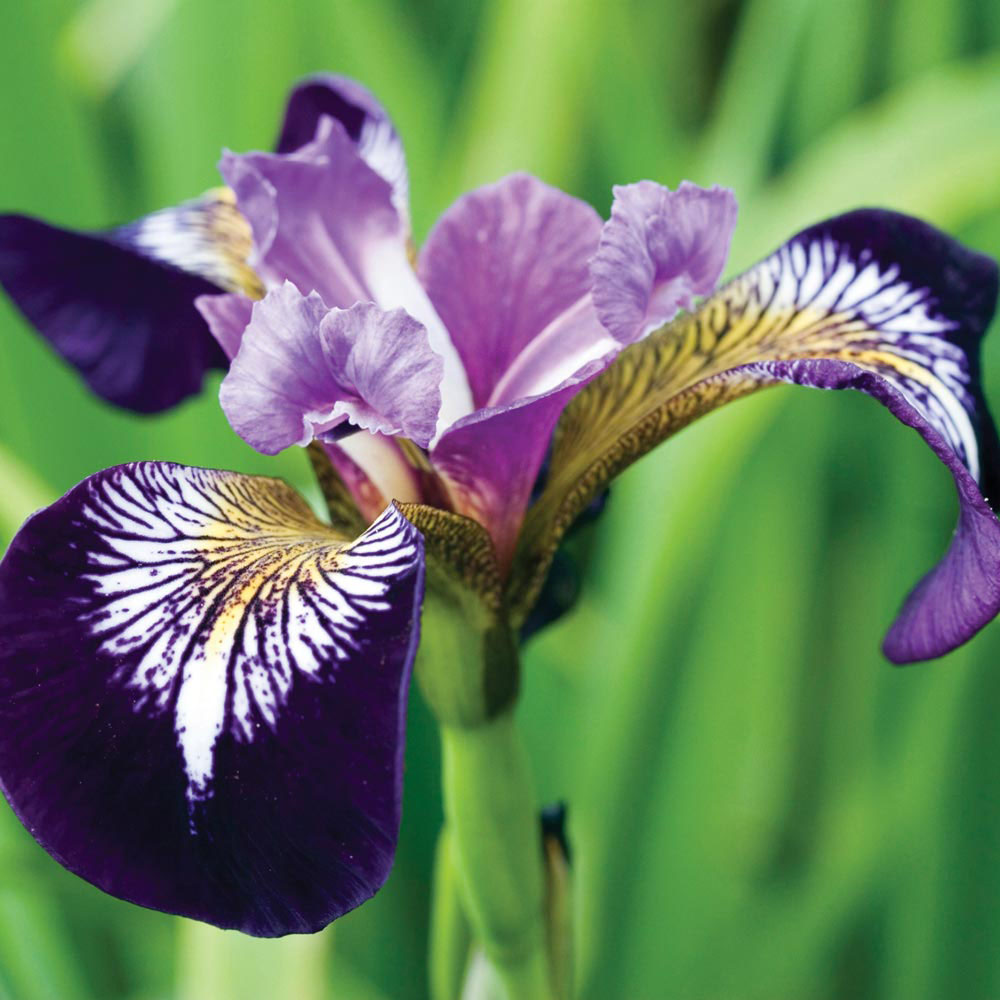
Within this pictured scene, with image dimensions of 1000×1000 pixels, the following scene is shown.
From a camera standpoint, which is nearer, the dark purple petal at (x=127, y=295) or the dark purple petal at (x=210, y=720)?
the dark purple petal at (x=210, y=720)

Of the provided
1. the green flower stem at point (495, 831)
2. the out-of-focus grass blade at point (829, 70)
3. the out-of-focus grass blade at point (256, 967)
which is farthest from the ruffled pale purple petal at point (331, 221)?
the out-of-focus grass blade at point (829, 70)

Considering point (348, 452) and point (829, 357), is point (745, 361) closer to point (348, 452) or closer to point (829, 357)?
point (829, 357)

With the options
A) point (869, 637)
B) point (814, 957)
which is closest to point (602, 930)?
point (814, 957)

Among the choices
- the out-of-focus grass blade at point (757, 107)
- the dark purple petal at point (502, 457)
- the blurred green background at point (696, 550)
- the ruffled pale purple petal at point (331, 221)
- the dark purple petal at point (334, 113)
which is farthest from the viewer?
the out-of-focus grass blade at point (757, 107)

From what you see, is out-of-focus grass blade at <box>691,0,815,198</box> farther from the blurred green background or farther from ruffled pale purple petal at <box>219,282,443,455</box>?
→ ruffled pale purple petal at <box>219,282,443,455</box>

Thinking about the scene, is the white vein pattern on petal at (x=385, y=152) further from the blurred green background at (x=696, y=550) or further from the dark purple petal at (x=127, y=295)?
the blurred green background at (x=696, y=550)

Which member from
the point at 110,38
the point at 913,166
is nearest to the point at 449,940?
the point at 913,166
